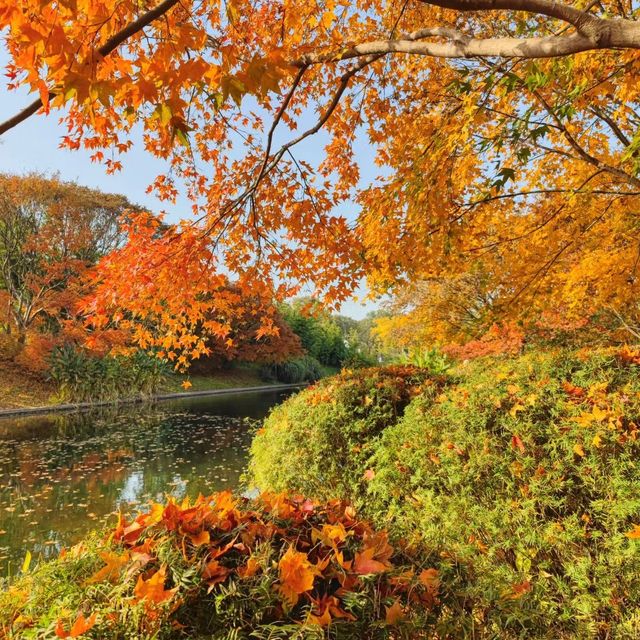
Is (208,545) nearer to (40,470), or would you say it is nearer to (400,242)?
(400,242)

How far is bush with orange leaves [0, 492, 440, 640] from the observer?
1065mm

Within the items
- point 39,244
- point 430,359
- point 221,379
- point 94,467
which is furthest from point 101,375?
point 430,359

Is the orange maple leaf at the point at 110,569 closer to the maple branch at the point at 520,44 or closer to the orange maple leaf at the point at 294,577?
the orange maple leaf at the point at 294,577

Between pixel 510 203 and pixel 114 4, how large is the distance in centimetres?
568

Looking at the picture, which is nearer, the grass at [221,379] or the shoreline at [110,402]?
the shoreline at [110,402]

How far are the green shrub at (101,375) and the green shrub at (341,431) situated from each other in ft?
48.7

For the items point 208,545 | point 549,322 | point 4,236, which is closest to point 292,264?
point 208,545

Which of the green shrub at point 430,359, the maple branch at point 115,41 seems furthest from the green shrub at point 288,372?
the maple branch at point 115,41

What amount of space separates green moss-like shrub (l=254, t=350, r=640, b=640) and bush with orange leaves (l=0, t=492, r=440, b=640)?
51 centimetres

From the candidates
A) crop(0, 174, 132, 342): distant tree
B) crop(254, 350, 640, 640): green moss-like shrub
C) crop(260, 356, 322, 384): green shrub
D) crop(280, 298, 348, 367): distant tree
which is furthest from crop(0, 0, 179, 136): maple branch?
crop(280, 298, 348, 367): distant tree

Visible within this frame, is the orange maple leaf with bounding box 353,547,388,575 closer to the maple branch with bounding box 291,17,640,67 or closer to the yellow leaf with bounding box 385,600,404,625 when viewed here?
the yellow leaf with bounding box 385,600,404,625

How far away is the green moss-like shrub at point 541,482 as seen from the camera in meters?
2.62

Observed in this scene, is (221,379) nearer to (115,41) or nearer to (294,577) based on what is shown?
(115,41)

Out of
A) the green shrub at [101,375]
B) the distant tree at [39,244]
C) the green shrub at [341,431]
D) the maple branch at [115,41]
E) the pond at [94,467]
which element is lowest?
the pond at [94,467]
